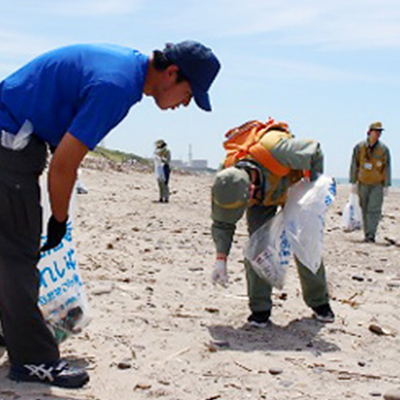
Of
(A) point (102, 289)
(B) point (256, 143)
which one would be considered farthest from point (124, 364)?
(A) point (102, 289)

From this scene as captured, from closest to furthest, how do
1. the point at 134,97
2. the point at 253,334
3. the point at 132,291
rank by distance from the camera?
the point at 134,97
the point at 253,334
the point at 132,291

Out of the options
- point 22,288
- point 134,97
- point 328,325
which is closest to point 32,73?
point 134,97

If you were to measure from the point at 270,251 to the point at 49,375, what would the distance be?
191 centimetres

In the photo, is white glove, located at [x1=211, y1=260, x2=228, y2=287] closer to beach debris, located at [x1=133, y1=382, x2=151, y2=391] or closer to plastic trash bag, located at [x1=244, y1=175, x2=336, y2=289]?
plastic trash bag, located at [x1=244, y1=175, x2=336, y2=289]

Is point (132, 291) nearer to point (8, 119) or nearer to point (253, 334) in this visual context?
point (253, 334)

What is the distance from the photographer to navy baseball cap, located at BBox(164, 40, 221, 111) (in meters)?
3.67

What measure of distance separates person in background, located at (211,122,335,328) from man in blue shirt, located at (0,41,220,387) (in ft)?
3.34

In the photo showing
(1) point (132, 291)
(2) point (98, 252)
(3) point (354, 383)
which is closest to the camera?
(3) point (354, 383)

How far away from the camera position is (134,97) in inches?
140

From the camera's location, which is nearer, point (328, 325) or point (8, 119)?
point (8, 119)

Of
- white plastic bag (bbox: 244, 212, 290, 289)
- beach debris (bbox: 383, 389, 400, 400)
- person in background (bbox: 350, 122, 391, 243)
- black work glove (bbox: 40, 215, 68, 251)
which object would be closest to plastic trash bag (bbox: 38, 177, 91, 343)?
black work glove (bbox: 40, 215, 68, 251)

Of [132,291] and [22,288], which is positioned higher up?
[22,288]

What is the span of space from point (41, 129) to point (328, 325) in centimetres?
273

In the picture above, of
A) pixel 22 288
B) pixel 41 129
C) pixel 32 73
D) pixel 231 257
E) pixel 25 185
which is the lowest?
pixel 231 257
